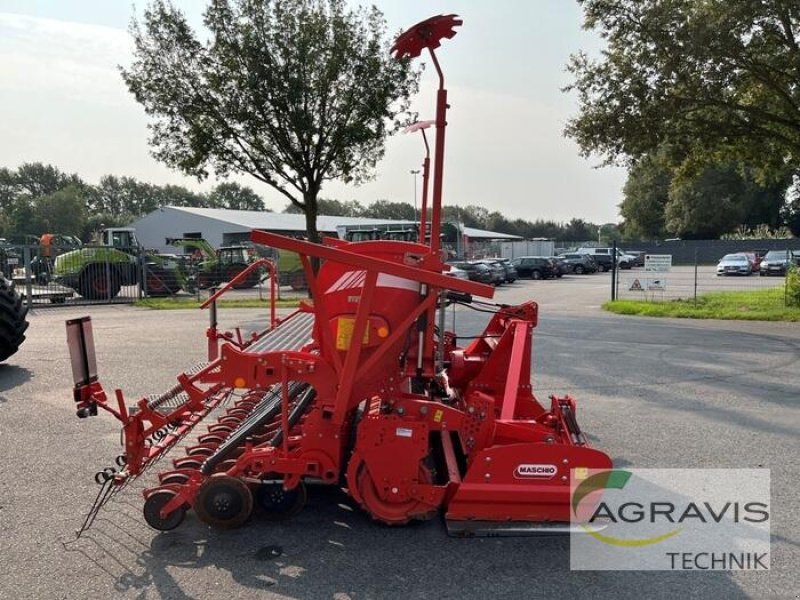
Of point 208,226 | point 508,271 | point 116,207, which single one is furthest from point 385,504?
point 116,207

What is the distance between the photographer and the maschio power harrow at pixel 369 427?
3682 mm

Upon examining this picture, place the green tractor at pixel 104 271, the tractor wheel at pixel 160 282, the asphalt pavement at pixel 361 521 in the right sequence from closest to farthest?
the asphalt pavement at pixel 361 521 < the green tractor at pixel 104 271 < the tractor wheel at pixel 160 282

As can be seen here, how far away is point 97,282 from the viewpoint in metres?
21.7

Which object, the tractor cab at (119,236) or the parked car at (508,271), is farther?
the parked car at (508,271)

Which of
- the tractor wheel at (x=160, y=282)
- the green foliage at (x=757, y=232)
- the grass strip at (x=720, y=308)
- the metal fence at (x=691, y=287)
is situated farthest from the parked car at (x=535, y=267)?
the green foliage at (x=757, y=232)

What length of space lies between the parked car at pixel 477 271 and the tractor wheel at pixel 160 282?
480 inches

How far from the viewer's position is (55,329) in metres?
13.8

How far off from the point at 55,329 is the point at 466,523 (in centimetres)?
1263

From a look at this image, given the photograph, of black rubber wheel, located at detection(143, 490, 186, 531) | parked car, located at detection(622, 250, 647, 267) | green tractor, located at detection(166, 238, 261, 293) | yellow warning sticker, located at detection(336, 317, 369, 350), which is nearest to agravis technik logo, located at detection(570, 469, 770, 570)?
yellow warning sticker, located at detection(336, 317, 369, 350)

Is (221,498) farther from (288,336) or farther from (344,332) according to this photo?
(288,336)

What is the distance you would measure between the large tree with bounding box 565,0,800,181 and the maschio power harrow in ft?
40.7

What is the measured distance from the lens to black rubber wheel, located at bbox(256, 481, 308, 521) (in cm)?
403

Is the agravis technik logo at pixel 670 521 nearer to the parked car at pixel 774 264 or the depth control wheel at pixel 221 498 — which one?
the depth control wheel at pixel 221 498

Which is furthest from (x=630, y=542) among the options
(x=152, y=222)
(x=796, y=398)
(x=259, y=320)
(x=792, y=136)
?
(x=152, y=222)
